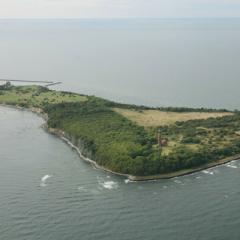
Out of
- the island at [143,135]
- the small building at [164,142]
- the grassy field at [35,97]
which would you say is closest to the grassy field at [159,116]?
the island at [143,135]

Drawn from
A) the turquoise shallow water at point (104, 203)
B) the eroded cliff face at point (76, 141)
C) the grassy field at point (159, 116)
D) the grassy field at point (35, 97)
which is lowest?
the turquoise shallow water at point (104, 203)

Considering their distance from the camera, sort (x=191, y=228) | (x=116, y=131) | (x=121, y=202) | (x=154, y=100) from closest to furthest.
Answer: (x=191, y=228) → (x=121, y=202) → (x=116, y=131) → (x=154, y=100)

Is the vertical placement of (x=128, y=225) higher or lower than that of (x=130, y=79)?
lower

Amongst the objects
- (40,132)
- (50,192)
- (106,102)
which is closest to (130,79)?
(106,102)

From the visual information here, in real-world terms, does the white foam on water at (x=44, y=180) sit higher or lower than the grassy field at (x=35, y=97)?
lower

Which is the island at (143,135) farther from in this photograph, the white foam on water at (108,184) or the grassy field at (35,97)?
the white foam on water at (108,184)

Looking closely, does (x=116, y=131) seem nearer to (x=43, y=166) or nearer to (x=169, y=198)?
(x=43, y=166)
